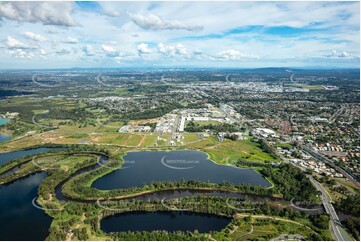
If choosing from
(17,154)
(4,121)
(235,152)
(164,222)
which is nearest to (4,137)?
(17,154)

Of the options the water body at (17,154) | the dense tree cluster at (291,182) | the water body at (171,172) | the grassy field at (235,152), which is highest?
the dense tree cluster at (291,182)

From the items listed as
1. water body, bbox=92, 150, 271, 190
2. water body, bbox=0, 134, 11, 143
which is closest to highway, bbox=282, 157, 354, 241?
water body, bbox=92, 150, 271, 190

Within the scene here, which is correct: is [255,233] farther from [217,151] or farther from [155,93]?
[155,93]

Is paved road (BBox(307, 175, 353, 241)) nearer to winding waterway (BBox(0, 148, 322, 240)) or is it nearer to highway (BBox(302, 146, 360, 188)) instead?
winding waterway (BBox(0, 148, 322, 240))

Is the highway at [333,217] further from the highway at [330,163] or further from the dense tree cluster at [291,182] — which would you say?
the highway at [330,163]

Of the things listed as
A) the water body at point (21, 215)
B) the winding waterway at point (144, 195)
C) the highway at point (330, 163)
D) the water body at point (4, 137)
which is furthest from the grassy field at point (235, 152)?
the water body at point (4, 137)

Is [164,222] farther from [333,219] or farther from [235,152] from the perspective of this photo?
[235,152]

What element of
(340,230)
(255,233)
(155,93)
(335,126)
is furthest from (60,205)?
(155,93)
